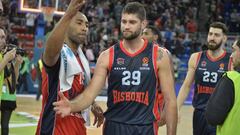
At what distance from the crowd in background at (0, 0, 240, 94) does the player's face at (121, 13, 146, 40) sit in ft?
47.1

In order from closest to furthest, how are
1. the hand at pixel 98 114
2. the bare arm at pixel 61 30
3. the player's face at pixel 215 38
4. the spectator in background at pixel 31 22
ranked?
the bare arm at pixel 61 30 → the hand at pixel 98 114 → the player's face at pixel 215 38 → the spectator in background at pixel 31 22

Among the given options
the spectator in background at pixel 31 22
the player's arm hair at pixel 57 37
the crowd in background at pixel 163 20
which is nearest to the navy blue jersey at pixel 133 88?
the player's arm hair at pixel 57 37

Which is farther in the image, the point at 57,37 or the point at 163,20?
the point at 163,20

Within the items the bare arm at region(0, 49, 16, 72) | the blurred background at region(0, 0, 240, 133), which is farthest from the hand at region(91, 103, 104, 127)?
the blurred background at region(0, 0, 240, 133)

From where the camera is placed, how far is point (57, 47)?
13.7 feet

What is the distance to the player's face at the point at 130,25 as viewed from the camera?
15.7ft

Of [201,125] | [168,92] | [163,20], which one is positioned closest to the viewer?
[168,92]

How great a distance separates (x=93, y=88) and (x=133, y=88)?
0.40 metres

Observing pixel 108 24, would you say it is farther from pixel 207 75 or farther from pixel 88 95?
pixel 88 95

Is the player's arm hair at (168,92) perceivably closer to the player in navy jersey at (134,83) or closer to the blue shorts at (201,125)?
the player in navy jersey at (134,83)

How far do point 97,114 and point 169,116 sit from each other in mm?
1006

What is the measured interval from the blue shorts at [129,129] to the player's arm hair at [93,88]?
1.21ft

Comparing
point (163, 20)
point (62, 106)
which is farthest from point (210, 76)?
point (163, 20)

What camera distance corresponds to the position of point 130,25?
480 centimetres
